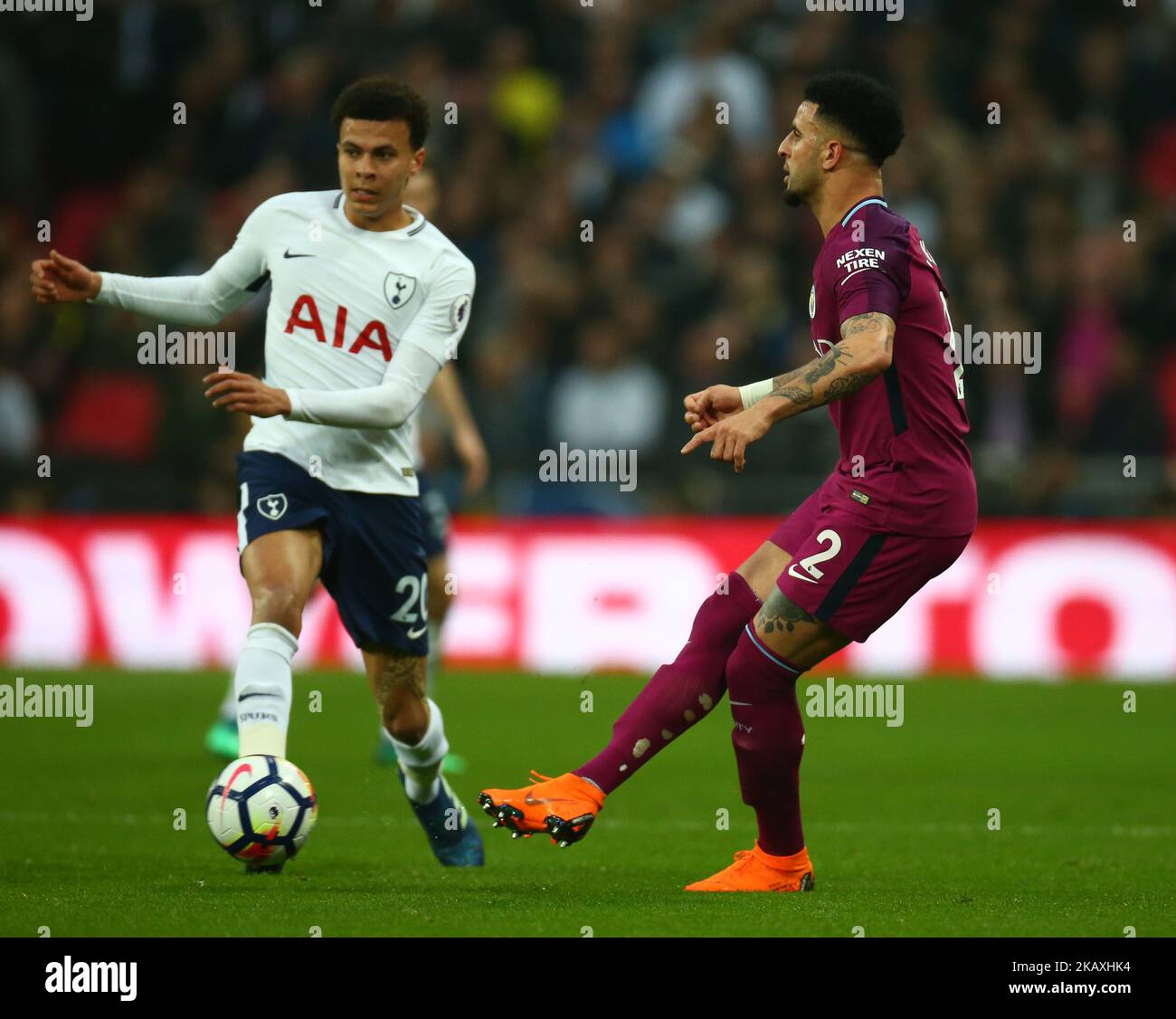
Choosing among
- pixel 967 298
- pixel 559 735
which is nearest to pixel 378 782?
pixel 559 735

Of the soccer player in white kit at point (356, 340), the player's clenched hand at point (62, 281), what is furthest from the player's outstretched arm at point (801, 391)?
the player's clenched hand at point (62, 281)

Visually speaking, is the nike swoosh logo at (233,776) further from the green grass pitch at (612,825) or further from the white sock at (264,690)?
the green grass pitch at (612,825)

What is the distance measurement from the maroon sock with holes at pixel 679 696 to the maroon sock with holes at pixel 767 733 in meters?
0.10

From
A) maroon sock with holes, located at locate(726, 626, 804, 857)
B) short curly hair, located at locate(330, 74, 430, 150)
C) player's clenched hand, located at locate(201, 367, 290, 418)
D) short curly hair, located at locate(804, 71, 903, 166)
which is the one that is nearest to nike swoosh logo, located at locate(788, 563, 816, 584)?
maroon sock with holes, located at locate(726, 626, 804, 857)

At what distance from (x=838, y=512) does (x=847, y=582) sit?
0.23 meters

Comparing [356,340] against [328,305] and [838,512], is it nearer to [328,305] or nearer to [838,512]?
[328,305]

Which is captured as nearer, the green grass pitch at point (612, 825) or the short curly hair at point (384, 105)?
the green grass pitch at point (612, 825)

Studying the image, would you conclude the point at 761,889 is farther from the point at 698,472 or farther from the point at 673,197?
the point at 673,197

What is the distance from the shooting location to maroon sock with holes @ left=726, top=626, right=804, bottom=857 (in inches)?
237

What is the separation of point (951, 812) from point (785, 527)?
104 inches

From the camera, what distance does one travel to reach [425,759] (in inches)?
272

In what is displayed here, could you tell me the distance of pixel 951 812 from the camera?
8469mm

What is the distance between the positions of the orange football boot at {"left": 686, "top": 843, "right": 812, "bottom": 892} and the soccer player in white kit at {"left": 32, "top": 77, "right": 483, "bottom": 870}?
1.12 metres

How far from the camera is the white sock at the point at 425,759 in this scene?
6867mm
